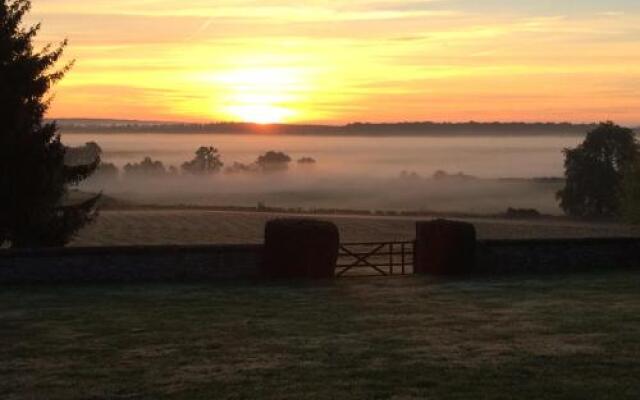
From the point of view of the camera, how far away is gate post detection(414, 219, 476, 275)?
29453 mm

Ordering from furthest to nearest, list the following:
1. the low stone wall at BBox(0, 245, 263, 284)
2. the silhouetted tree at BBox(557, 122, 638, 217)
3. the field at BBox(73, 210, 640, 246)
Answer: the silhouetted tree at BBox(557, 122, 638, 217) → the field at BBox(73, 210, 640, 246) → the low stone wall at BBox(0, 245, 263, 284)

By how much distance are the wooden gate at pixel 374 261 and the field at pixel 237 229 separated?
44.4ft

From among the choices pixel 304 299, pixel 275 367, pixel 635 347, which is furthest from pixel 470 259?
pixel 275 367

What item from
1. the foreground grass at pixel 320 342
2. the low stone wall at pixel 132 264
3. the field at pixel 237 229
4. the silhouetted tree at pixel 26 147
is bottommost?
the field at pixel 237 229

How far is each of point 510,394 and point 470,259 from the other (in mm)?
18300

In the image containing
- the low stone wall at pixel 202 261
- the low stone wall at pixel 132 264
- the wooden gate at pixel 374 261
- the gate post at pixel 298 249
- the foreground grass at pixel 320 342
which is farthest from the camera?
the wooden gate at pixel 374 261

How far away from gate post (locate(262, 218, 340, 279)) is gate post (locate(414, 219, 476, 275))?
11.2 ft

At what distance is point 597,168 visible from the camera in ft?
258

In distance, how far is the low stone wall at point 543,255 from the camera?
30.2 meters

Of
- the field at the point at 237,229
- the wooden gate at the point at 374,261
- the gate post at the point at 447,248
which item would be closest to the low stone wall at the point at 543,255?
the gate post at the point at 447,248

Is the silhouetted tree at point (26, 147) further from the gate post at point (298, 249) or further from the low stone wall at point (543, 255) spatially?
the low stone wall at point (543, 255)

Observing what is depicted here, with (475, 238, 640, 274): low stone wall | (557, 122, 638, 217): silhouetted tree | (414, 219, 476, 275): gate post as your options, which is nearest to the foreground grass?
(414, 219, 476, 275): gate post

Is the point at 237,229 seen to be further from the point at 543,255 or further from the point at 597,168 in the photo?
the point at 543,255

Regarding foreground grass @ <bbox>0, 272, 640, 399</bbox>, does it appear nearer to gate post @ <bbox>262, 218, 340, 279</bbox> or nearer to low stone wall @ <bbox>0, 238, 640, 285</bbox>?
low stone wall @ <bbox>0, 238, 640, 285</bbox>
